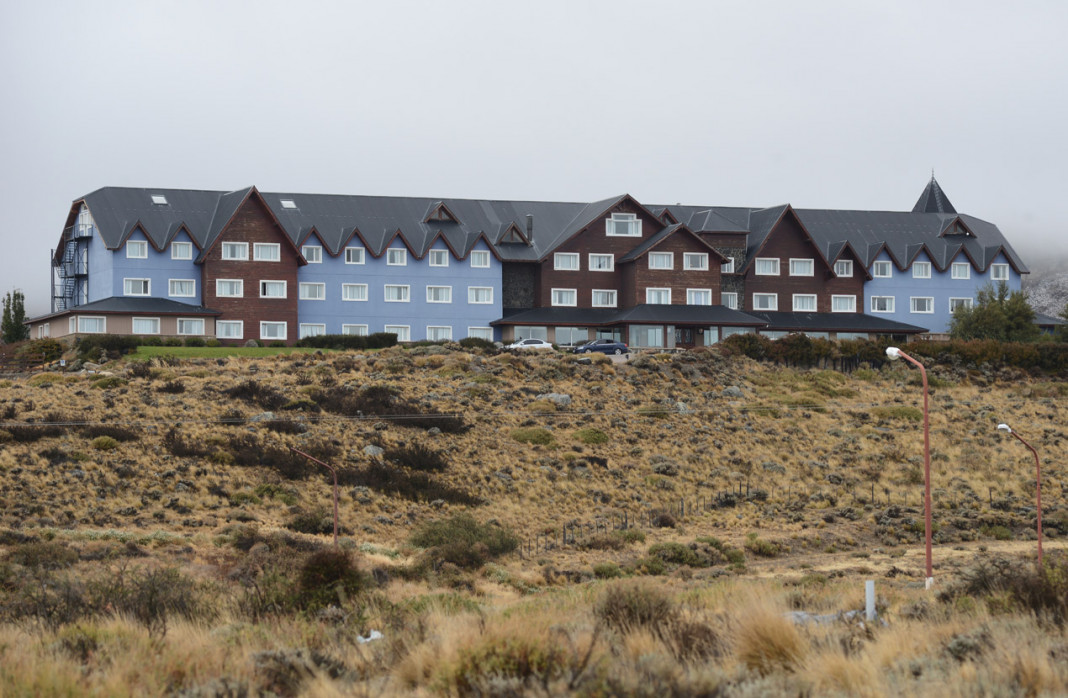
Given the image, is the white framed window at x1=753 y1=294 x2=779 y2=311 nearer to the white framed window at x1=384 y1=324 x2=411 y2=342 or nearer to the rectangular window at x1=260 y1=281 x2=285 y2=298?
the white framed window at x1=384 y1=324 x2=411 y2=342

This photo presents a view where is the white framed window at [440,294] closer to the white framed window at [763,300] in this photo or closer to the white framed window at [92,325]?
the white framed window at [92,325]

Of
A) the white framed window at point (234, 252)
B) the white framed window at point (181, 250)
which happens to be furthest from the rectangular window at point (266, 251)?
the white framed window at point (181, 250)

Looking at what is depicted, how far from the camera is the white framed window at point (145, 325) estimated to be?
74062 millimetres

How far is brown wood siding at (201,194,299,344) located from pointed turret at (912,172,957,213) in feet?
195

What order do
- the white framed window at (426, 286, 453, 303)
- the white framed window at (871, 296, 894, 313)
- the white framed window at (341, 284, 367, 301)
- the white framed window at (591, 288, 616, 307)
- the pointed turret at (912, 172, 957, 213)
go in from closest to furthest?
the white framed window at (341, 284, 367, 301), the white framed window at (426, 286, 453, 303), the white framed window at (591, 288, 616, 307), the white framed window at (871, 296, 894, 313), the pointed turret at (912, 172, 957, 213)

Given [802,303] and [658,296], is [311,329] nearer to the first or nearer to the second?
[658,296]

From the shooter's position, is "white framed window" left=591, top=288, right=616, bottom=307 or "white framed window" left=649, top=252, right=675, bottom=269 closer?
"white framed window" left=649, top=252, right=675, bottom=269

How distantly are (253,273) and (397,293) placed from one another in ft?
33.1

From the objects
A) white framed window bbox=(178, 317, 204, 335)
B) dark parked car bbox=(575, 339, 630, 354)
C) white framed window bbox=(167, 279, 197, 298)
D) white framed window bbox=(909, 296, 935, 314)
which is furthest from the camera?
white framed window bbox=(909, 296, 935, 314)

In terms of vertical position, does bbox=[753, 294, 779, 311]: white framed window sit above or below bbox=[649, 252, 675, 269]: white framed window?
below

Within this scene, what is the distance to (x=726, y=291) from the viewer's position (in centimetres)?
8625

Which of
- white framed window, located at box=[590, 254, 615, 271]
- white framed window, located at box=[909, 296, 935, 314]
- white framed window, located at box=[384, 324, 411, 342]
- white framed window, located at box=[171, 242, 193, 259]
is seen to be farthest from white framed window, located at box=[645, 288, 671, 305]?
white framed window, located at box=[171, 242, 193, 259]

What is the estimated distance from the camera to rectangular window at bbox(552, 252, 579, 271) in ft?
271

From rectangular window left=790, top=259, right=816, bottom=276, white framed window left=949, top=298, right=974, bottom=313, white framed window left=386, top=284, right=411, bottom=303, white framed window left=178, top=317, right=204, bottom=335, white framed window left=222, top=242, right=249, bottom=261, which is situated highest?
white framed window left=222, top=242, right=249, bottom=261
